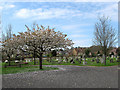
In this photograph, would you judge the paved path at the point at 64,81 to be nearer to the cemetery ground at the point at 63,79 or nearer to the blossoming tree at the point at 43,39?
the cemetery ground at the point at 63,79

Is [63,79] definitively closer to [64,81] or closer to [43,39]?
[64,81]

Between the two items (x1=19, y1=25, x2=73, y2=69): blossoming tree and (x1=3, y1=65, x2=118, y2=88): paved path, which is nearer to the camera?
(x1=3, y1=65, x2=118, y2=88): paved path

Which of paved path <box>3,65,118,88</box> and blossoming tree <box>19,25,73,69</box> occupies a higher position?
blossoming tree <box>19,25,73,69</box>

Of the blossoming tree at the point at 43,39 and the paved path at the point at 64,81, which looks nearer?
the paved path at the point at 64,81

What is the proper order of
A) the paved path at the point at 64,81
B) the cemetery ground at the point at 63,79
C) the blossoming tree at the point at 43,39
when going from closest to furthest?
the paved path at the point at 64,81, the cemetery ground at the point at 63,79, the blossoming tree at the point at 43,39

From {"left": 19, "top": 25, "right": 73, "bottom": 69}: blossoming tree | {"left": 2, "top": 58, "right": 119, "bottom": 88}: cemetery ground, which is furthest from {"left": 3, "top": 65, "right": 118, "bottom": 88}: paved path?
{"left": 19, "top": 25, "right": 73, "bottom": 69}: blossoming tree

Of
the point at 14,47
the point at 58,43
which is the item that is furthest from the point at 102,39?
the point at 14,47

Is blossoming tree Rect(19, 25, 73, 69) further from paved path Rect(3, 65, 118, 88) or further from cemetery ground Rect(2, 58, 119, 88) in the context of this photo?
paved path Rect(3, 65, 118, 88)

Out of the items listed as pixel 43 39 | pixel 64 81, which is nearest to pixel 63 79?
pixel 64 81

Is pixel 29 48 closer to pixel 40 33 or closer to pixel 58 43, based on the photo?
pixel 40 33

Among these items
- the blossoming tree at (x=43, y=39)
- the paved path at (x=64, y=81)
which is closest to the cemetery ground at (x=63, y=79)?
the paved path at (x=64, y=81)

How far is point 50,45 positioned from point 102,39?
1018cm

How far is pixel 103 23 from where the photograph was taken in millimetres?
24750

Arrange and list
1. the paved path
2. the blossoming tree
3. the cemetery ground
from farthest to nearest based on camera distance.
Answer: the blossoming tree, the cemetery ground, the paved path
